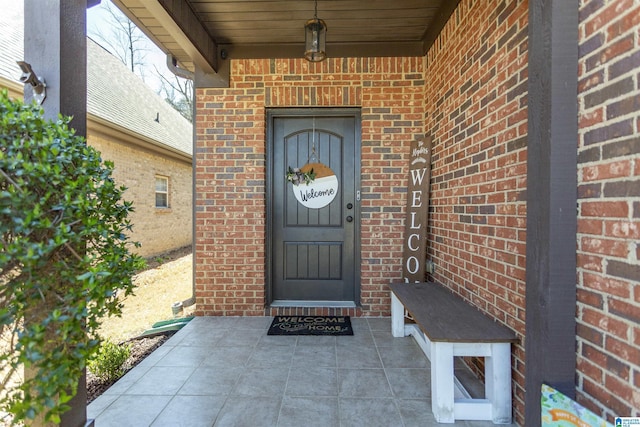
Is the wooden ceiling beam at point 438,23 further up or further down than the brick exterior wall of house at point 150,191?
further up

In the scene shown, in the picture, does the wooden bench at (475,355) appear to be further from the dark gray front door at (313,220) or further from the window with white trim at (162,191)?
the window with white trim at (162,191)

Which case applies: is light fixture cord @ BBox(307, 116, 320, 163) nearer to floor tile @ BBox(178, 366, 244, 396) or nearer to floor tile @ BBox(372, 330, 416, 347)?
floor tile @ BBox(372, 330, 416, 347)

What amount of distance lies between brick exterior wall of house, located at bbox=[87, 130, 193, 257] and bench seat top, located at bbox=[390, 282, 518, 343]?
5.47 meters

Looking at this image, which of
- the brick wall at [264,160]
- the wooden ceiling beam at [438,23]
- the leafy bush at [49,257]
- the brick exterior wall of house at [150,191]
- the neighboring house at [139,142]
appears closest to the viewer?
the leafy bush at [49,257]

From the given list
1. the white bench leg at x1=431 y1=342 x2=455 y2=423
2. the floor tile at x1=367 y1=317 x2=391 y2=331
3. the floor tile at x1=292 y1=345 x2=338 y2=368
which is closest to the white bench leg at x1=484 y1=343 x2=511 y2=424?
the white bench leg at x1=431 y1=342 x2=455 y2=423

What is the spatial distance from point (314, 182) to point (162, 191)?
6.10 meters

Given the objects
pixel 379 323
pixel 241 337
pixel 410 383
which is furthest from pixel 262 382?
pixel 379 323

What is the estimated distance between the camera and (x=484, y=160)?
204 centimetres

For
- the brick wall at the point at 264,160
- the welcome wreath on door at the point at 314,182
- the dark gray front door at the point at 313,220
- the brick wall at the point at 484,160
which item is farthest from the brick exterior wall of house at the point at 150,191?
the brick wall at the point at 484,160

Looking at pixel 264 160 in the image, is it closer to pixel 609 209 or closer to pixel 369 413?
pixel 369 413

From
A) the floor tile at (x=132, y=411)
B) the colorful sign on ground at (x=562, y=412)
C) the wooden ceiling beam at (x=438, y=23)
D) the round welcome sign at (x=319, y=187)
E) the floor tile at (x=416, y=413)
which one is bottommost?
the floor tile at (x=132, y=411)

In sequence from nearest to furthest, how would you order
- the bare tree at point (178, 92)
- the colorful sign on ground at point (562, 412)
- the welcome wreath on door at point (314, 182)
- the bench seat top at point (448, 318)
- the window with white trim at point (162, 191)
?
the colorful sign on ground at point (562, 412) → the bench seat top at point (448, 318) → the welcome wreath on door at point (314, 182) → the window with white trim at point (162, 191) → the bare tree at point (178, 92)

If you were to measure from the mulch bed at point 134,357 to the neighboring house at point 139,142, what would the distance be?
306 centimetres

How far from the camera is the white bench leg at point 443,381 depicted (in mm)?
1702
